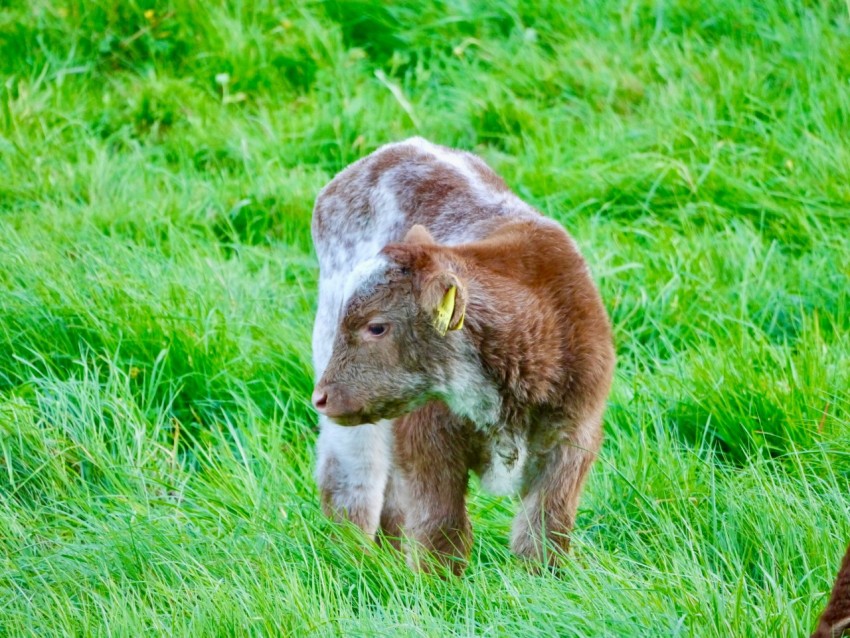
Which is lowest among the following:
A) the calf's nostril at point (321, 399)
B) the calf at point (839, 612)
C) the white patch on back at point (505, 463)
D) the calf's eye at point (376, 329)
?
the white patch on back at point (505, 463)

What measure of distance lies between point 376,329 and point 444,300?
11.8 inches

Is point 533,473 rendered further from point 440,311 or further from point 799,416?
point 799,416

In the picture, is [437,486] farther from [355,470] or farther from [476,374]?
[355,470]

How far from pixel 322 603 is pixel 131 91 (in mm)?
5134

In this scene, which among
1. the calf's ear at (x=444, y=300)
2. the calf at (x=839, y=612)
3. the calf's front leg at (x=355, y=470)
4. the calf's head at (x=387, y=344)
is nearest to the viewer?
the calf at (x=839, y=612)

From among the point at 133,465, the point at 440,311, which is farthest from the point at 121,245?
the point at 440,311

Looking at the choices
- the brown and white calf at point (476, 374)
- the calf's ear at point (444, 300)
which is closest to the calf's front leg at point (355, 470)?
the brown and white calf at point (476, 374)

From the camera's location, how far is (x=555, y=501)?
12.5 feet

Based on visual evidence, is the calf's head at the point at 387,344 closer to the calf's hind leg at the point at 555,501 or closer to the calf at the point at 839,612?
the calf's hind leg at the point at 555,501

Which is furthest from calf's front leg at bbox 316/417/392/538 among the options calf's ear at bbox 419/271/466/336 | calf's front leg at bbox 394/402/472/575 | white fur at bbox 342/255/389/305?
calf's ear at bbox 419/271/466/336

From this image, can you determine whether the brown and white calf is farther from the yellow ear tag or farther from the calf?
the calf

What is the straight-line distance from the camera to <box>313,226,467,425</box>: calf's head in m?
3.71

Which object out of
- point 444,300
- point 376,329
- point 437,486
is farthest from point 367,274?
point 437,486

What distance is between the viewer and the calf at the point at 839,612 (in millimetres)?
2633
